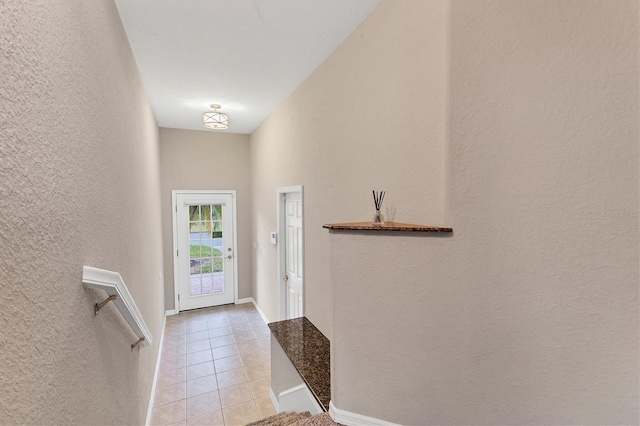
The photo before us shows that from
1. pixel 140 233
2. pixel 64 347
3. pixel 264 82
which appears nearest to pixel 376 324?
pixel 64 347

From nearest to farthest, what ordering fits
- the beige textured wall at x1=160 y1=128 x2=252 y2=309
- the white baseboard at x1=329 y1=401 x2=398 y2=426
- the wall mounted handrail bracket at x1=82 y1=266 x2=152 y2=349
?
the wall mounted handrail bracket at x1=82 y1=266 x2=152 y2=349
the white baseboard at x1=329 y1=401 x2=398 y2=426
the beige textured wall at x1=160 y1=128 x2=252 y2=309

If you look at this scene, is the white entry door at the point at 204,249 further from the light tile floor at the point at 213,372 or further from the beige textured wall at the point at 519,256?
the beige textured wall at the point at 519,256

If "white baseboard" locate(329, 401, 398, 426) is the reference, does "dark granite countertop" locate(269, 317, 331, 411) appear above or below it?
below

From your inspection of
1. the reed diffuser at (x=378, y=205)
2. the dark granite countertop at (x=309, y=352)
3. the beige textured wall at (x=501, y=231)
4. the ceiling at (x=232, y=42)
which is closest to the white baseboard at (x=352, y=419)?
the beige textured wall at (x=501, y=231)

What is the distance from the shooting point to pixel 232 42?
6.89 ft

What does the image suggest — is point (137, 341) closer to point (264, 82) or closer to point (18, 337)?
point (18, 337)

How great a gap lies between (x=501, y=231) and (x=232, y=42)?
2.13 m

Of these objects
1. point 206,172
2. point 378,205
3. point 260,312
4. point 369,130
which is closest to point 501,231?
point 378,205

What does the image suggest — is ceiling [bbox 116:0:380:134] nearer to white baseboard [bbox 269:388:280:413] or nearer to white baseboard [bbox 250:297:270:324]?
white baseboard [bbox 269:388:280:413]

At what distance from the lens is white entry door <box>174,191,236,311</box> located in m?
4.70

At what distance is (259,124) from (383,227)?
11.7 feet

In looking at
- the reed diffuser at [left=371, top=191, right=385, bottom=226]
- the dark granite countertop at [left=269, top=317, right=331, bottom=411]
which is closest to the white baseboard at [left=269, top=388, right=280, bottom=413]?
the dark granite countertop at [left=269, top=317, right=331, bottom=411]

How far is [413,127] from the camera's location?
4.91ft

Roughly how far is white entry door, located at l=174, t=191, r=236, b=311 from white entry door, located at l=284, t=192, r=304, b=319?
1.84 m
